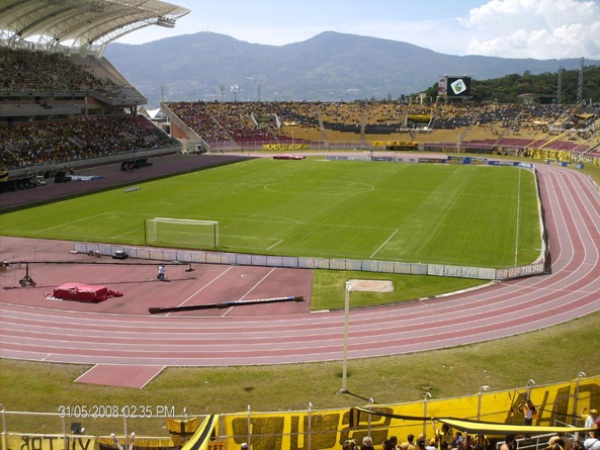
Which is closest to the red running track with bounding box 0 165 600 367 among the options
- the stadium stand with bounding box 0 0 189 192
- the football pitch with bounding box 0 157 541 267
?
the football pitch with bounding box 0 157 541 267

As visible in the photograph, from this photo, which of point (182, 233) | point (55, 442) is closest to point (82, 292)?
point (182, 233)

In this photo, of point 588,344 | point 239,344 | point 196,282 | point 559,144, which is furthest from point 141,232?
point 559,144

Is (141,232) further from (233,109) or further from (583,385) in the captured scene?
(233,109)

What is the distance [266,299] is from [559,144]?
95.8 metres

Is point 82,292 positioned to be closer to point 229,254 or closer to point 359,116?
point 229,254

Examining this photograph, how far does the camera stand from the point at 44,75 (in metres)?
83.5

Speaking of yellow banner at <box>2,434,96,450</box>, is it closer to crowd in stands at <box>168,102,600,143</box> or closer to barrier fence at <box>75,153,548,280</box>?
barrier fence at <box>75,153,548,280</box>

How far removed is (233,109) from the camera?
137m

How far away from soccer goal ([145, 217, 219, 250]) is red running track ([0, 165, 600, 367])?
13560 millimetres

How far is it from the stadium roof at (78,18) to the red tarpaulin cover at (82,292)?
51463mm

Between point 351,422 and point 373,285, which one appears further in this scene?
point 373,285

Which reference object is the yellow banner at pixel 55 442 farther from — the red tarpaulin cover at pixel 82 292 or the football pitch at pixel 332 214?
the football pitch at pixel 332 214

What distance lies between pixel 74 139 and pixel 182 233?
45304mm

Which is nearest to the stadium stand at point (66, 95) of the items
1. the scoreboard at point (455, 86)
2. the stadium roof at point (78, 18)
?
the stadium roof at point (78, 18)
